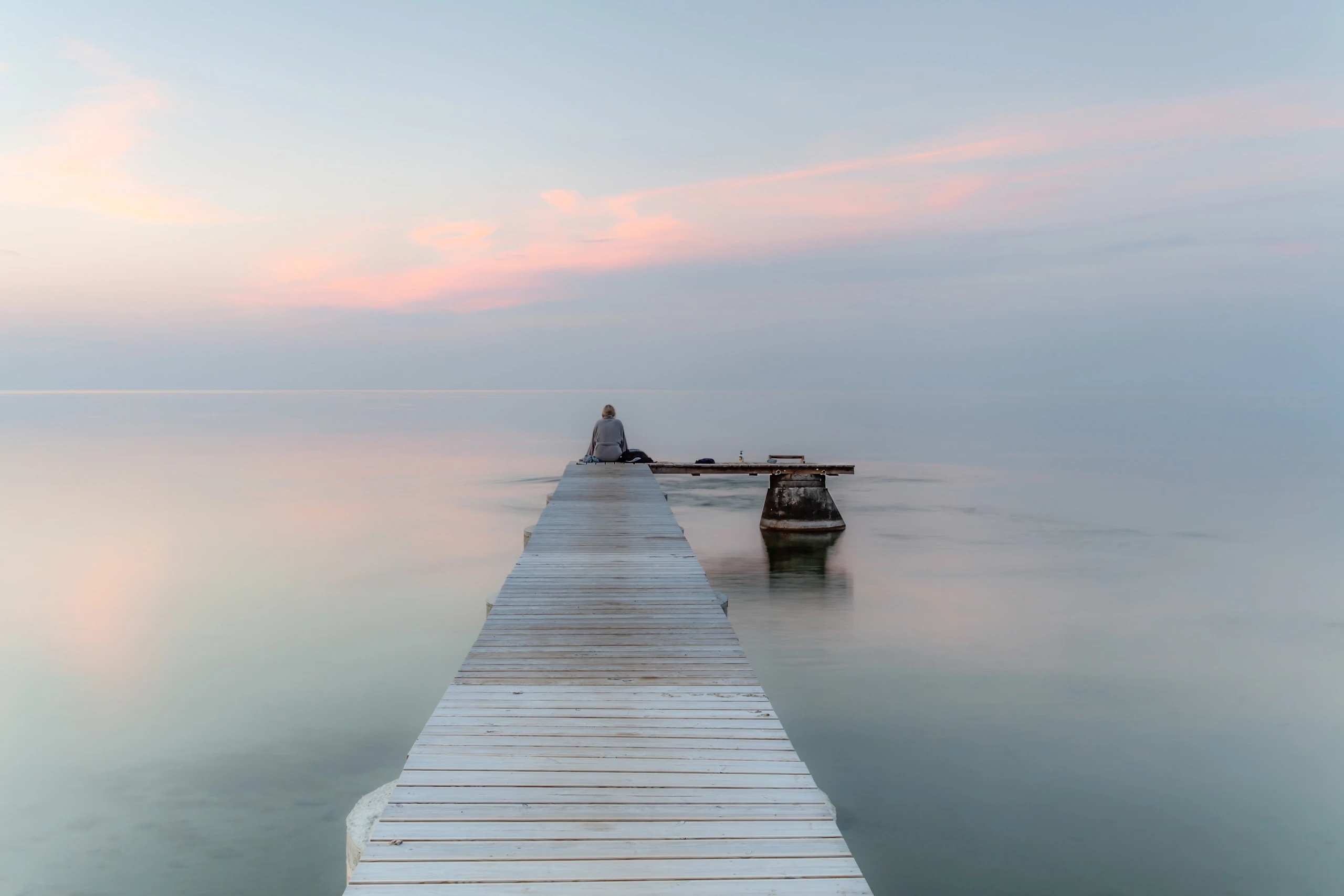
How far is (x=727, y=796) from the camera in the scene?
4004mm

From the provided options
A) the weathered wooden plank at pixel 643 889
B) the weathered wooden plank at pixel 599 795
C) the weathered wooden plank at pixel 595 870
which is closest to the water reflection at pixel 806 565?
the weathered wooden plank at pixel 599 795

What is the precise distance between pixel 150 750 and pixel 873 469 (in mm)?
35990

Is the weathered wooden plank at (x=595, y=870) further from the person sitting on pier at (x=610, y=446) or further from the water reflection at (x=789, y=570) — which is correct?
the person sitting on pier at (x=610, y=446)

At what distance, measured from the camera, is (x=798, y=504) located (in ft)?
73.8

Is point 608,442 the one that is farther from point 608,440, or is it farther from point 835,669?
point 835,669

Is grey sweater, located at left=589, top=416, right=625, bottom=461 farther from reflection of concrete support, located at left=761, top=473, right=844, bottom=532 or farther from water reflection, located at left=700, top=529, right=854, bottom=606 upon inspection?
reflection of concrete support, located at left=761, top=473, right=844, bottom=532

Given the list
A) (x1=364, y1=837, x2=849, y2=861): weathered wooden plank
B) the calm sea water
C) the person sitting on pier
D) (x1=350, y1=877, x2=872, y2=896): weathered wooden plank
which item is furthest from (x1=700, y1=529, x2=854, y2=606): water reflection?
(x1=350, y1=877, x2=872, y2=896): weathered wooden plank

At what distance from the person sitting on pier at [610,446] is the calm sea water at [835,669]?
3.09 metres

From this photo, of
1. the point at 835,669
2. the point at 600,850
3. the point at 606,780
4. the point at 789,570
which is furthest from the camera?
the point at 789,570

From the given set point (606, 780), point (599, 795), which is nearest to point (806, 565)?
point (606, 780)

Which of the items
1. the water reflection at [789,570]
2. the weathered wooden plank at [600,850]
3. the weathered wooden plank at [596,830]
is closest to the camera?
the weathered wooden plank at [600,850]

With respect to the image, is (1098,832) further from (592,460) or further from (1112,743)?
(592,460)

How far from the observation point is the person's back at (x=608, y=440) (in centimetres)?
1964

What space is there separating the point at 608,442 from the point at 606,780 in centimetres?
1571
